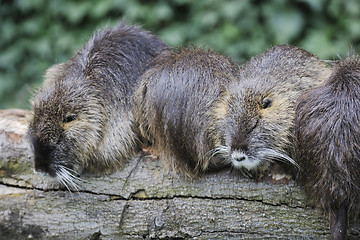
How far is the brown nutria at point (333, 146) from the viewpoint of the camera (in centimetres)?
259

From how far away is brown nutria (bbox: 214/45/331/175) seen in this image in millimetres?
2898

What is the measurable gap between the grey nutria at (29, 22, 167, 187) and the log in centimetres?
14

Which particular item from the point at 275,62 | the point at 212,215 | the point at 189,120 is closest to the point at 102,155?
the point at 189,120

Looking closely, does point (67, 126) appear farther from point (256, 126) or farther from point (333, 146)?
point (333, 146)

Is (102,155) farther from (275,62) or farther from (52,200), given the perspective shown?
(275,62)

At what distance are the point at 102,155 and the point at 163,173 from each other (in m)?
0.46

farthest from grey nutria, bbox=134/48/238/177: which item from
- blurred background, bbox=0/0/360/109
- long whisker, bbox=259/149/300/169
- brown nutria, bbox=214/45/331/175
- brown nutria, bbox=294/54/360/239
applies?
blurred background, bbox=0/0/360/109

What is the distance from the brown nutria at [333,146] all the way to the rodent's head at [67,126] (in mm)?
1452

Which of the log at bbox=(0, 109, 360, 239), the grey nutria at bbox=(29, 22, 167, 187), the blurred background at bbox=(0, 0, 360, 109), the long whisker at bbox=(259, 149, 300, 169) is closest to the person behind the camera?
the long whisker at bbox=(259, 149, 300, 169)

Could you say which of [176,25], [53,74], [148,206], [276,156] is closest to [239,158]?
[276,156]

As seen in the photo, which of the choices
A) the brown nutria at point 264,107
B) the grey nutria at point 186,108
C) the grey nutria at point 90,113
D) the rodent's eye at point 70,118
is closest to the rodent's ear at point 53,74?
the grey nutria at point 90,113

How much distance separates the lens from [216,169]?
315 centimetres

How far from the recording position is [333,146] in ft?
8.60

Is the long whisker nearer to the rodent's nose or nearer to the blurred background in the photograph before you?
the rodent's nose
